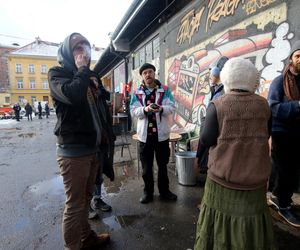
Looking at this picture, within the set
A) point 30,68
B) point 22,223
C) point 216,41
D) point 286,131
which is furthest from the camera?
point 30,68

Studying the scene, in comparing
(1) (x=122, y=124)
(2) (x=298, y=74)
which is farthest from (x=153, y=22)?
(2) (x=298, y=74)

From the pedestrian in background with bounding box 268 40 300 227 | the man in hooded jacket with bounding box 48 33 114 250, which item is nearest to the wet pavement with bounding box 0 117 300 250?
the pedestrian in background with bounding box 268 40 300 227

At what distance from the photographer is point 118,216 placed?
3357mm

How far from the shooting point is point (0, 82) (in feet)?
188

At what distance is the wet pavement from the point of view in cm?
275

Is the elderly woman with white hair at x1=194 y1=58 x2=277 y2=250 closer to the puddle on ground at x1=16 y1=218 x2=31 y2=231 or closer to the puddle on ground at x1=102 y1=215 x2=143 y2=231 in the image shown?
the puddle on ground at x1=102 y1=215 x2=143 y2=231

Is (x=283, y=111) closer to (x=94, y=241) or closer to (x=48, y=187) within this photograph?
(x=94, y=241)

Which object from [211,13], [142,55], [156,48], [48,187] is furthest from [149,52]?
[48,187]

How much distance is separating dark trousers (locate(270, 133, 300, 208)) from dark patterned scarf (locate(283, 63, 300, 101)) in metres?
0.45

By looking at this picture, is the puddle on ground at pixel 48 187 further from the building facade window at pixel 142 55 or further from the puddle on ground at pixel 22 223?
the building facade window at pixel 142 55

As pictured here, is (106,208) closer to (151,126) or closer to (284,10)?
(151,126)

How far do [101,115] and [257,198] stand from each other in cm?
154

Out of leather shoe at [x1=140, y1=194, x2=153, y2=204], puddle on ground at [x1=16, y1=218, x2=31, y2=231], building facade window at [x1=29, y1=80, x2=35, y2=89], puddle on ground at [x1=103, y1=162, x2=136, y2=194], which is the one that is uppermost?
building facade window at [x1=29, y1=80, x2=35, y2=89]

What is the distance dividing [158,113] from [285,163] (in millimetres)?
1655
